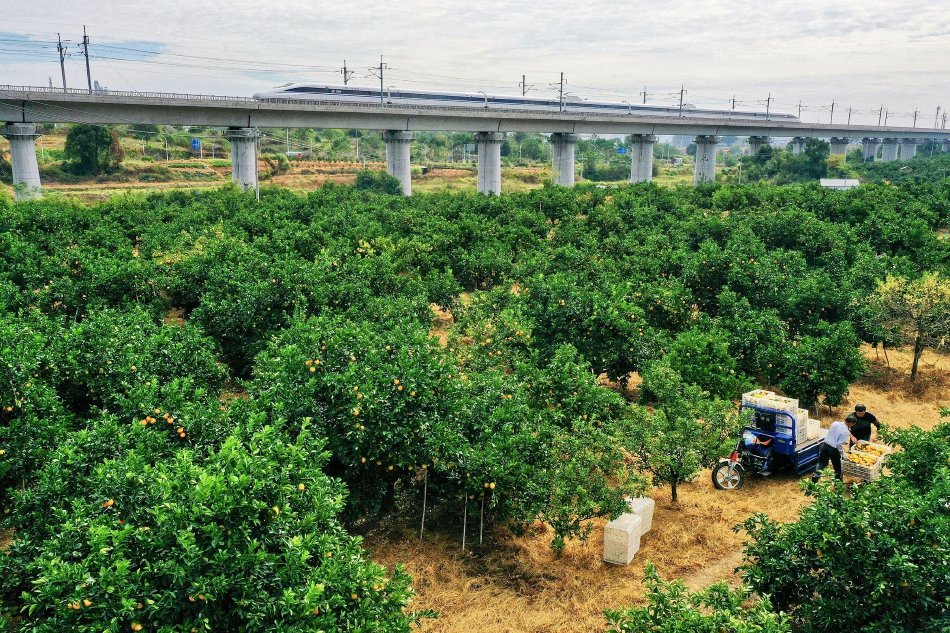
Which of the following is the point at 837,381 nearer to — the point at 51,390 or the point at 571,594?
the point at 571,594

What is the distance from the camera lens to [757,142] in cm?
11288

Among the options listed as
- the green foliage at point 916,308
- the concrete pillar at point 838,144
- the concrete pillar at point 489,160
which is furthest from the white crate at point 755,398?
the concrete pillar at point 838,144

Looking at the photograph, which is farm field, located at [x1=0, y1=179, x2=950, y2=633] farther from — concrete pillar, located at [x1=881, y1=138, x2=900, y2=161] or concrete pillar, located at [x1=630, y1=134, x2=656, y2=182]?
concrete pillar, located at [x1=881, y1=138, x2=900, y2=161]

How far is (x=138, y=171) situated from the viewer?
270 feet

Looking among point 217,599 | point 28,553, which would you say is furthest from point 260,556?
point 28,553

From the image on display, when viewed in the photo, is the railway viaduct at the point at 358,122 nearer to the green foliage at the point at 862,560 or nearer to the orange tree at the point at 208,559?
the orange tree at the point at 208,559

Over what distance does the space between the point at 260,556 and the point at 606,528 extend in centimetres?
786

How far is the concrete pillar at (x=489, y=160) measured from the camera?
244 feet

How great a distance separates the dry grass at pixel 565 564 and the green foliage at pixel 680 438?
1058mm

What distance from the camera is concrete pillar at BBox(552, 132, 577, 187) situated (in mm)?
80000

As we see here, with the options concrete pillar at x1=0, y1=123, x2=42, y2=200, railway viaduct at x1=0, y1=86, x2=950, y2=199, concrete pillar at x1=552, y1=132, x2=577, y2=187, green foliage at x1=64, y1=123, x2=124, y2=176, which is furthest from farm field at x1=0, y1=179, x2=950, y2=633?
green foliage at x1=64, y1=123, x2=124, y2=176

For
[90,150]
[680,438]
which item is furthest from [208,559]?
[90,150]

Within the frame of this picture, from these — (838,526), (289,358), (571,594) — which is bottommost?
(571,594)

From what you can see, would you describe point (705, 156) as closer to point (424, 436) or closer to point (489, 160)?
point (489, 160)
